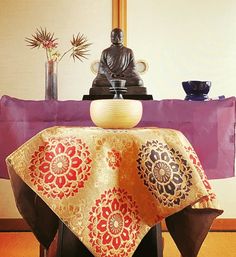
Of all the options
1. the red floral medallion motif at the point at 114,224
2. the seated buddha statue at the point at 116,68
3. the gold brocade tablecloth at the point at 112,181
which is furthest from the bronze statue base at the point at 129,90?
the red floral medallion motif at the point at 114,224

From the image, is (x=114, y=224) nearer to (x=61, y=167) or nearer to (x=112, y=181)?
(x=112, y=181)

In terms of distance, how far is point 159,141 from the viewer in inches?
45.1

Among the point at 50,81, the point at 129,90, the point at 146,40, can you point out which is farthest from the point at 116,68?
the point at 146,40

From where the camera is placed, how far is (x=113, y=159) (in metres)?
1.11

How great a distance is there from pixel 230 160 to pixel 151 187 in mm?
647

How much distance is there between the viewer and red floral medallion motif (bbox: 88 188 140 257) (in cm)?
102

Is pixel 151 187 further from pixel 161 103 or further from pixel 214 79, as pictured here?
pixel 214 79

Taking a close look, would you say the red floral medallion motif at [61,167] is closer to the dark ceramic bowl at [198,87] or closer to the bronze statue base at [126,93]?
the bronze statue base at [126,93]

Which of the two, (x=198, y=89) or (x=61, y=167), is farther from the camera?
(x=198, y=89)

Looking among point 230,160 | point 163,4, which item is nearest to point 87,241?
point 230,160

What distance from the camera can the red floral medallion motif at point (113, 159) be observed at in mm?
1098

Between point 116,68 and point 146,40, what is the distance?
737mm

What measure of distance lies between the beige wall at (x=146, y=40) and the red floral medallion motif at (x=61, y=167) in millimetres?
1552

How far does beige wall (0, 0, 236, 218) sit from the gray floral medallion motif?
157 cm
